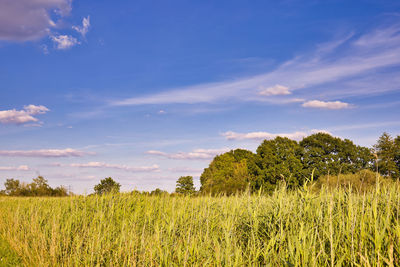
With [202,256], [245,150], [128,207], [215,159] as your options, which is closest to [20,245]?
[128,207]

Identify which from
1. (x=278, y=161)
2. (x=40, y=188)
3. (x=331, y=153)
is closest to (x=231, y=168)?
(x=278, y=161)

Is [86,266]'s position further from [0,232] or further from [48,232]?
[0,232]

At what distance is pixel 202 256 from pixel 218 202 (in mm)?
4945

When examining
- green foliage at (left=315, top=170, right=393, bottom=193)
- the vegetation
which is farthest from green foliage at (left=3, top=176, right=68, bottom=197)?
green foliage at (left=315, top=170, right=393, bottom=193)

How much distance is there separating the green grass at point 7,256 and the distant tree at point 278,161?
31.5 meters

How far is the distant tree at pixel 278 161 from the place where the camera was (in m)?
39.3

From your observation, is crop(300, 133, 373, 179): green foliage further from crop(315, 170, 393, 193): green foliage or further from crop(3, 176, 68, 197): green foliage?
crop(3, 176, 68, 197): green foliage

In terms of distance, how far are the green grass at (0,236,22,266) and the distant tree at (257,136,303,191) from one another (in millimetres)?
31509

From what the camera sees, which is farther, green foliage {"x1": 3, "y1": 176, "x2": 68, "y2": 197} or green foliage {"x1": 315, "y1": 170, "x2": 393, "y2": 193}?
green foliage {"x1": 3, "y1": 176, "x2": 68, "y2": 197}

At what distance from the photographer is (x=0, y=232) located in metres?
13.6

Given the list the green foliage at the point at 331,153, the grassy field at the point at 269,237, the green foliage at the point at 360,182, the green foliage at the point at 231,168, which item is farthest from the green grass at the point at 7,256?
the green foliage at the point at 331,153

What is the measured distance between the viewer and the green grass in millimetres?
8866

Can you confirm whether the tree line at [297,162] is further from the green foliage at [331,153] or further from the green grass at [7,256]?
the green grass at [7,256]

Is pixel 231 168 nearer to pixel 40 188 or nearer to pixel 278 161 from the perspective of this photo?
pixel 278 161
